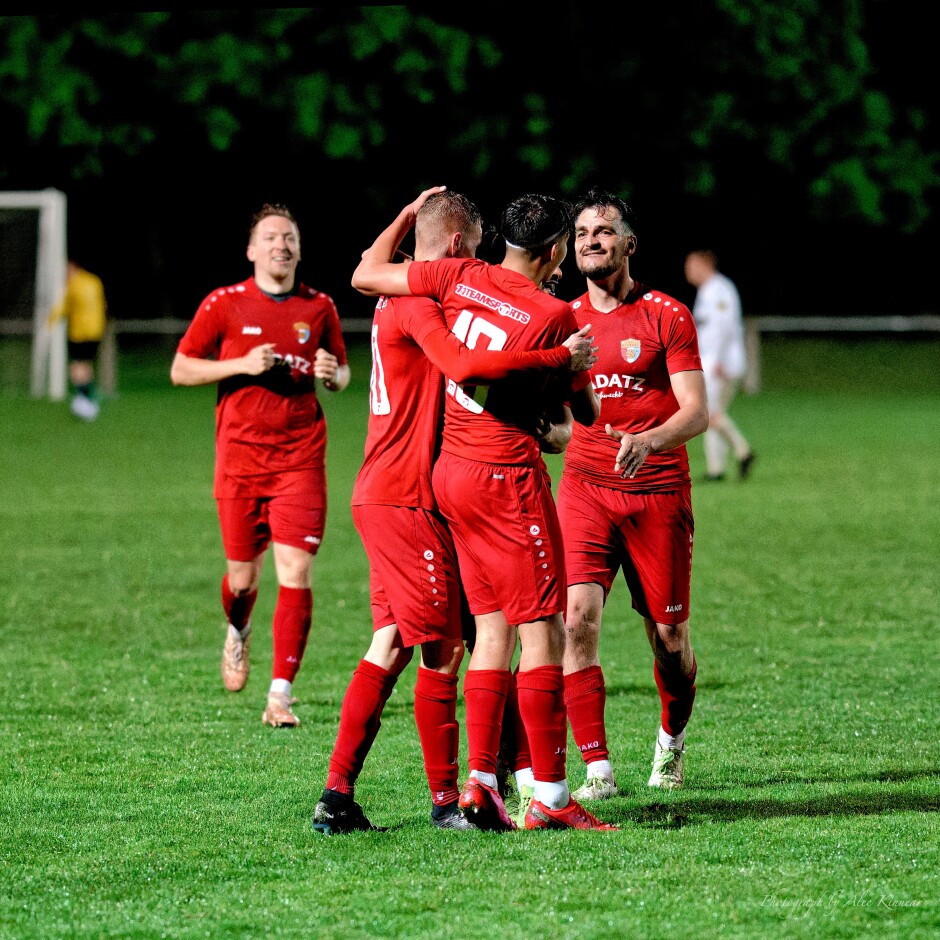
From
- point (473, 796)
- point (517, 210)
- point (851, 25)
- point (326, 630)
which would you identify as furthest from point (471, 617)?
point (851, 25)

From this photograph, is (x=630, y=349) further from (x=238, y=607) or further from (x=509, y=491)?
(x=238, y=607)

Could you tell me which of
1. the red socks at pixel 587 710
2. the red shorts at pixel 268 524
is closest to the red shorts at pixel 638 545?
the red socks at pixel 587 710

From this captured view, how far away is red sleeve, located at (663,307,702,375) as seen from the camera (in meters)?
6.33

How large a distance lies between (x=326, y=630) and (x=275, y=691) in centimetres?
244

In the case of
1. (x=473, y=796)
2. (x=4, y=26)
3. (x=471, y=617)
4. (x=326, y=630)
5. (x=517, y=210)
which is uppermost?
(x=4, y=26)

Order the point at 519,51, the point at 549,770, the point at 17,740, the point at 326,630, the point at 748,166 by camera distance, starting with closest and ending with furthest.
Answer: the point at 549,770
the point at 17,740
the point at 326,630
the point at 519,51
the point at 748,166

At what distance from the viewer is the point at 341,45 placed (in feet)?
99.9

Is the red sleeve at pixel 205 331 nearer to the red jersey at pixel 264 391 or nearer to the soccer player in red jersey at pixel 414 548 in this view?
the red jersey at pixel 264 391

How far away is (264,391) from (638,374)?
2292 mm

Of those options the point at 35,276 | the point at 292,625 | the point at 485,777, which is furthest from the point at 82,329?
the point at 485,777

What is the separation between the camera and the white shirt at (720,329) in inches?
691

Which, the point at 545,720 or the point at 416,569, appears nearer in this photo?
the point at 545,720

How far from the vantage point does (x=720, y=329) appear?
17.7 meters

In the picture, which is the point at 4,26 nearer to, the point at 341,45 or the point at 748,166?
the point at 341,45
